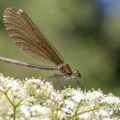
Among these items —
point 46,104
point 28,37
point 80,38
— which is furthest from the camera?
point 80,38

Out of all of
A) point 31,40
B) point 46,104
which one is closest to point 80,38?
point 31,40

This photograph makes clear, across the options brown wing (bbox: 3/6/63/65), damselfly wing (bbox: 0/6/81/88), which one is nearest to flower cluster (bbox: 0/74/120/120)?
damselfly wing (bbox: 0/6/81/88)

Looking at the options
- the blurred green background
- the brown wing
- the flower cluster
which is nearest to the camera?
the flower cluster

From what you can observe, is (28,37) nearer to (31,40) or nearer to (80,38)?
(31,40)

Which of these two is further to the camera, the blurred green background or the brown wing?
the blurred green background

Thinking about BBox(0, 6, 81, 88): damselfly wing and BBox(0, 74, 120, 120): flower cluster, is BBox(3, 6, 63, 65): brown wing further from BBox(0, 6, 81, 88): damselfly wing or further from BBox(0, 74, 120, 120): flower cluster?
BBox(0, 74, 120, 120): flower cluster

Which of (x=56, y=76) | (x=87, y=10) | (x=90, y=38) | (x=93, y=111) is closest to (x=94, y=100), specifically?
(x=93, y=111)

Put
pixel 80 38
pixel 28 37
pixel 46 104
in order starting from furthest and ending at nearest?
pixel 80 38 → pixel 28 37 → pixel 46 104
